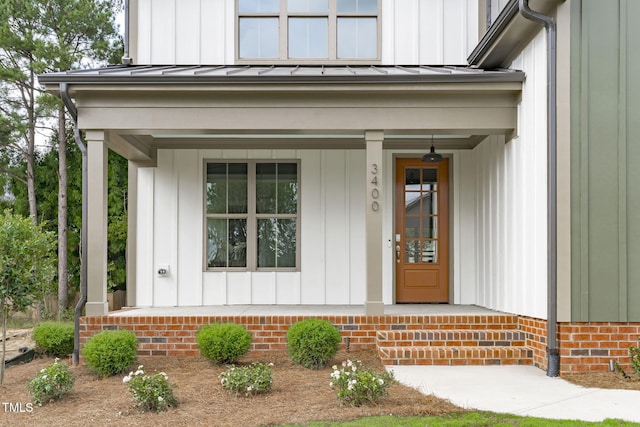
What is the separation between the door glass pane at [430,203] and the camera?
31.6 ft

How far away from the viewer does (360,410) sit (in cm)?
496

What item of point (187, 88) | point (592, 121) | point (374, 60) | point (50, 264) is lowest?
point (50, 264)

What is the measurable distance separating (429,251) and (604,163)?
3729mm

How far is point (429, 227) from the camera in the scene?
9.65m

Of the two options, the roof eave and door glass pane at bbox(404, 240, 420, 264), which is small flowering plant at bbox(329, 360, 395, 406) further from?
door glass pane at bbox(404, 240, 420, 264)

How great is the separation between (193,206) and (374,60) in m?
3.78

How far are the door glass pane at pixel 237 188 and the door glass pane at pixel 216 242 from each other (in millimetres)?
305

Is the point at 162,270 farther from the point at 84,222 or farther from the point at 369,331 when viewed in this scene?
the point at 369,331

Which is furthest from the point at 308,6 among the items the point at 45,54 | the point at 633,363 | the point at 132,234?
the point at 45,54

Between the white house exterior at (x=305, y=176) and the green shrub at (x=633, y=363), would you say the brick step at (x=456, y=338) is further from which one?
the white house exterior at (x=305, y=176)

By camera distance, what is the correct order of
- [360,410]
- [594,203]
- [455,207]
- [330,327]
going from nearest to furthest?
[360,410] → [594,203] → [330,327] → [455,207]

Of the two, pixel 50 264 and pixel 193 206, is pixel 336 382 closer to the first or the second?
pixel 50 264

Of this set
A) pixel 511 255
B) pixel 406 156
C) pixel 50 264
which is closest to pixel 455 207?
pixel 406 156

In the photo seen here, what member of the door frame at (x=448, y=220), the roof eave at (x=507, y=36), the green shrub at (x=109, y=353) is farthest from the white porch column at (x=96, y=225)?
the roof eave at (x=507, y=36)
